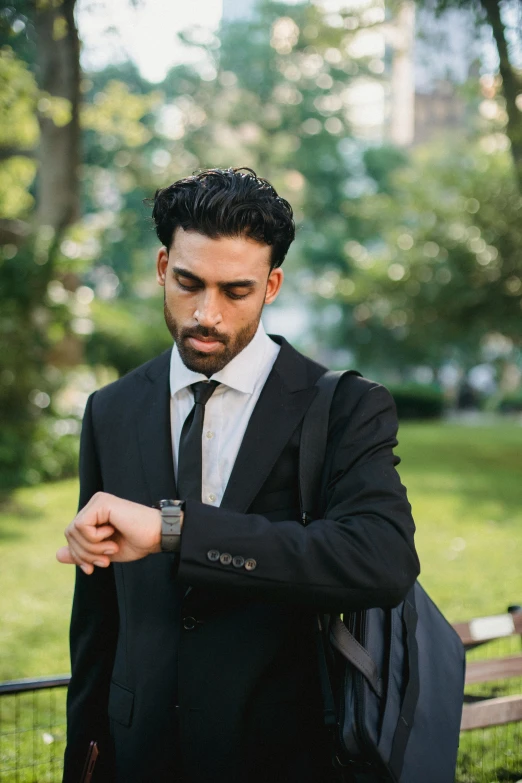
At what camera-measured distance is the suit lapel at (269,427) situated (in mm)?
2012

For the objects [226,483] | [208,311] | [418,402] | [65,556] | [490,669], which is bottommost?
[490,669]

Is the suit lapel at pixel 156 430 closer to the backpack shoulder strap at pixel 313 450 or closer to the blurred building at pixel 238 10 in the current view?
the backpack shoulder strap at pixel 313 450

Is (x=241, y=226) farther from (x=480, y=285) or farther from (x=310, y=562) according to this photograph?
(x=480, y=285)

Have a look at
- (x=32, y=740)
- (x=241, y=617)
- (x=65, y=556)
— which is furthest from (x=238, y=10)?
(x=65, y=556)

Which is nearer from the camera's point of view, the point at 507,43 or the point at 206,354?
the point at 206,354

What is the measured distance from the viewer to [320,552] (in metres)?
1.70

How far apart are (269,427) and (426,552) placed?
7.68 metres

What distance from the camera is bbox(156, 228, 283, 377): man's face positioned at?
6.49ft

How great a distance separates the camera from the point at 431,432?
24141mm

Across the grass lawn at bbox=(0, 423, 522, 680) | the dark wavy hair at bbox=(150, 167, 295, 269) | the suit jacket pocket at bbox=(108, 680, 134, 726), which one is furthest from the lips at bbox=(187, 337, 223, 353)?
the grass lawn at bbox=(0, 423, 522, 680)

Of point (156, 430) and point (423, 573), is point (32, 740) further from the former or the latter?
point (423, 573)

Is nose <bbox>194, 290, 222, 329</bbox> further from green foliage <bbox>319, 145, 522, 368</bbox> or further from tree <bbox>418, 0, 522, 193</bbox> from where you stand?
green foliage <bbox>319, 145, 522, 368</bbox>

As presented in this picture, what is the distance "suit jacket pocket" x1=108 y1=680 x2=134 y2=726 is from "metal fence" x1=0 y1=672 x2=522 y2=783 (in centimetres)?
139

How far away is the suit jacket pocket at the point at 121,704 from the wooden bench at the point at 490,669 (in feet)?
6.74
